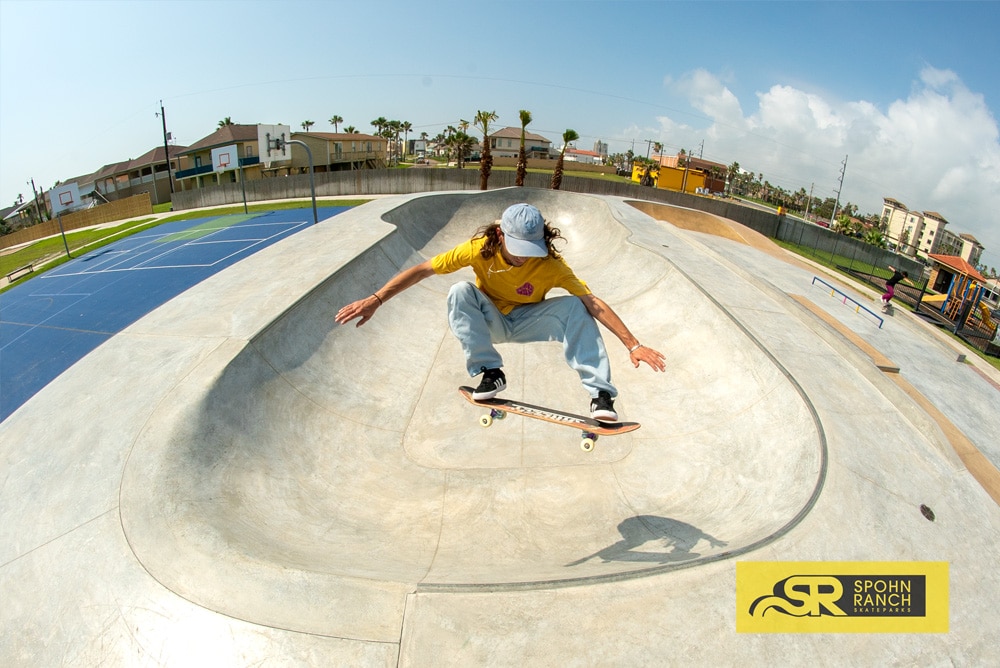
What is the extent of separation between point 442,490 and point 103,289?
1300 centimetres

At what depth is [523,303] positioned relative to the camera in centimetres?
489

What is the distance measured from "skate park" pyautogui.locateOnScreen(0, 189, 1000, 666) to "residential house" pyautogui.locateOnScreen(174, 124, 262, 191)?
51.5m

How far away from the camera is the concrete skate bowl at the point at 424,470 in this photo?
4.10m

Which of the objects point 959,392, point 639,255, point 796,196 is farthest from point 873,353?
point 796,196

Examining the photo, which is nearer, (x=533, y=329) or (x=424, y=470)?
(x=533, y=329)

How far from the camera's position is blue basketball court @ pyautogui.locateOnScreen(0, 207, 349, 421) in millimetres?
9203

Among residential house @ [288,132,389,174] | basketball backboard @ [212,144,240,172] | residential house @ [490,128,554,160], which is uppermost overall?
residential house @ [490,128,554,160]

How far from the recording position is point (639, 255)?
13.4 meters

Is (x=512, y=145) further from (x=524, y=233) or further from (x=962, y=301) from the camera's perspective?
(x=524, y=233)

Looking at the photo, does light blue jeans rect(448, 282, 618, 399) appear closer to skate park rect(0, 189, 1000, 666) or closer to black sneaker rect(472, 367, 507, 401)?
black sneaker rect(472, 367, 507, 401)

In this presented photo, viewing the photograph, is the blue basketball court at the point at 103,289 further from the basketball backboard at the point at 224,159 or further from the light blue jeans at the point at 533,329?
the basketball backboard at the point at 224,159

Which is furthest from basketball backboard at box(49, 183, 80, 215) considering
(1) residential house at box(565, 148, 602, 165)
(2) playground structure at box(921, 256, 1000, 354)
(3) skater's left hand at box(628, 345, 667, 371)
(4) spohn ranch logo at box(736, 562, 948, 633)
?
(1) residential house at box(565, 148, 602, 165)

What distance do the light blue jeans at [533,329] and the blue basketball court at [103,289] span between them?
7914 mm

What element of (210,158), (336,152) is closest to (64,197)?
(210,158)
